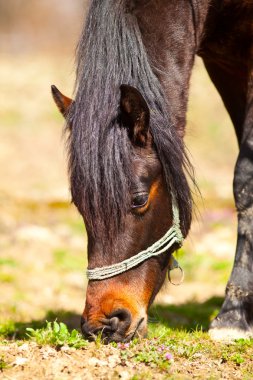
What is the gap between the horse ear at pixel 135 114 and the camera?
375 cm

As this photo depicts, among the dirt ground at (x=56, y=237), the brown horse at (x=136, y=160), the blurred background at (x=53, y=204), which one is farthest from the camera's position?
the blurred background at (x=53, y=204)

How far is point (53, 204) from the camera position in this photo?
39.5 feet

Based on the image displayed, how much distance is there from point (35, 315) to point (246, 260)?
2.25m

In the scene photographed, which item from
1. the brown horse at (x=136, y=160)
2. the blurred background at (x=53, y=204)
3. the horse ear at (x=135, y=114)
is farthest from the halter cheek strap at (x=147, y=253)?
the horse ear at (x=135, y=114)

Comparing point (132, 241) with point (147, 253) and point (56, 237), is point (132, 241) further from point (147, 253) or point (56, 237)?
point (56, 237)

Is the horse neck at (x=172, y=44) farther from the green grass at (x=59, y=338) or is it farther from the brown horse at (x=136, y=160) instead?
the green grass at (x=59, y=338)

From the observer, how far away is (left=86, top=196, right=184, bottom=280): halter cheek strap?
146 inches

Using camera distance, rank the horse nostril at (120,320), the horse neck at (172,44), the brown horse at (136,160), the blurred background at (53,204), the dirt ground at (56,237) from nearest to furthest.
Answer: the dirt ground at (56,237) < the horse nostril at (120,320) < the brown horse at (136,160) < the horse neck at (172,44) < the blurred background at (53,204)

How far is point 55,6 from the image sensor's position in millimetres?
35688

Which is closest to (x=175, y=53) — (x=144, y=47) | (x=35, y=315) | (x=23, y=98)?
(x=144, y=47)

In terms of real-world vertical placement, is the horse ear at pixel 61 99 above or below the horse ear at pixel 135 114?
above

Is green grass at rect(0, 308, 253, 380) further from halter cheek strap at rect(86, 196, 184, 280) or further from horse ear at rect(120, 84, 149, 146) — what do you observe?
horse ear at rect(120, 84, 149, 146)

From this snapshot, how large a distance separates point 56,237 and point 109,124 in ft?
20.5

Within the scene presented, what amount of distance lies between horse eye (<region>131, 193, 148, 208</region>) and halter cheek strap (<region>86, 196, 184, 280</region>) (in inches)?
9.9
